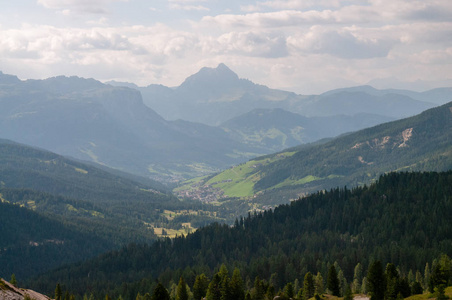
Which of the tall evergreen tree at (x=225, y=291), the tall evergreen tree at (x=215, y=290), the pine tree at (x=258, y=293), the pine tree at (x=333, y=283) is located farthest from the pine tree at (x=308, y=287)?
the tall evergreen tree at (x=215, y=290)

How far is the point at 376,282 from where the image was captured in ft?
379

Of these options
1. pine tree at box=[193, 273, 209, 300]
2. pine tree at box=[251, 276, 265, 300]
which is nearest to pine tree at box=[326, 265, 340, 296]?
pine tree at box=[251, 276, 265, 300]

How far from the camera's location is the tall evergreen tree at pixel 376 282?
115 meters

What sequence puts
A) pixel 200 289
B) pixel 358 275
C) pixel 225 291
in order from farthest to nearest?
pixel 358 275 < pixel 200 289 < pixel 225 291

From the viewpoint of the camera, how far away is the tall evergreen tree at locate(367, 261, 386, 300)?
115 meters

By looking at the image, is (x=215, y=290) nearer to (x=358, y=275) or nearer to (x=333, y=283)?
(x=333, y=283)

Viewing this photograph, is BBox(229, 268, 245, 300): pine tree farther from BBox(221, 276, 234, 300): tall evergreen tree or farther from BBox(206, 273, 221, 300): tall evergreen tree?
BBox(206, 273, 221, 300): tall evergreen tree

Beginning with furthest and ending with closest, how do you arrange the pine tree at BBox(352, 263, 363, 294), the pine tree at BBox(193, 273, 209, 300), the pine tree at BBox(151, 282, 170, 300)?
the pine tree at BBox(352, 263, 363, 294) < the pine tree at BBox(193, 273, 209, 300) < the pine tree at BBox(151, 282, 170, 300)

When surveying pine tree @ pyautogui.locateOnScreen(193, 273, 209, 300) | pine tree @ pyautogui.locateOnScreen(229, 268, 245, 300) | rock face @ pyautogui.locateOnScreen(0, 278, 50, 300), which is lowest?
pine tree @ pyautogui.locateOnScreen(193, 273, 209, 300)

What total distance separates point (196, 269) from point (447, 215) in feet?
305

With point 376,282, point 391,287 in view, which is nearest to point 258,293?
point 376,282

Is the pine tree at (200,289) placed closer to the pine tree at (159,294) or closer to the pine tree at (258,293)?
the pine tree at (258,293)

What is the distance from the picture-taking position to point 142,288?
174 metres

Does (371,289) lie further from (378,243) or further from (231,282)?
(378,243)
